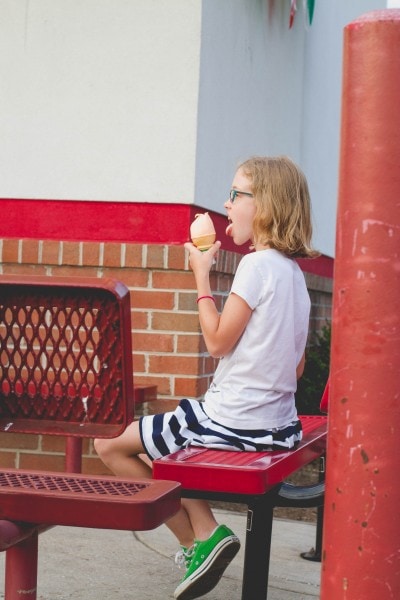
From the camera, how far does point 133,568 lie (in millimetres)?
4020

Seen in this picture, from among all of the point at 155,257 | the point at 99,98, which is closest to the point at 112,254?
the point at 155,257

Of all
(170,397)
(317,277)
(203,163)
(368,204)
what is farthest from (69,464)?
(317,277)

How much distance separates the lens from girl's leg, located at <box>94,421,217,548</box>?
3.39m

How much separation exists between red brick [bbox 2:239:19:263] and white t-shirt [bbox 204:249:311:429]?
6.48ft

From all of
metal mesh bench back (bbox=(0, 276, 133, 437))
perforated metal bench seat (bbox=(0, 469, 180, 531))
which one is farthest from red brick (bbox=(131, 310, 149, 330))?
perforated metal bench seat (bbox=(0, 469, 180, 531))

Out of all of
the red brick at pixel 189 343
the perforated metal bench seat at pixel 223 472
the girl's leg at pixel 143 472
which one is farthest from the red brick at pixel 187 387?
the perforated metal bench seat at pixel 223 472

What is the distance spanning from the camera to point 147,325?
5074mm

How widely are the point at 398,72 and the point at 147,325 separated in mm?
3265

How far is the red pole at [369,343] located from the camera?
1.89 metres

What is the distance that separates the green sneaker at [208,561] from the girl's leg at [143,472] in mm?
38

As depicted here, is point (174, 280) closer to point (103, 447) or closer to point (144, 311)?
point (144, 311)

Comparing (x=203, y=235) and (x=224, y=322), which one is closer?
(x=224, y=322)

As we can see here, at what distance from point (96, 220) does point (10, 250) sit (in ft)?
1.46

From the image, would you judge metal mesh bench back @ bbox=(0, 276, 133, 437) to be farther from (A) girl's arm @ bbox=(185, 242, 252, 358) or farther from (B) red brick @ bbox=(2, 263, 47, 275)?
(B) red brick @ bbox=(2, 263, 47, 275)
